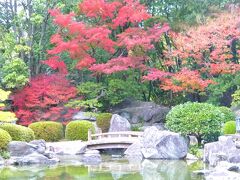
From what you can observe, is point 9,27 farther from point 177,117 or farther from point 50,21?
point 177,117

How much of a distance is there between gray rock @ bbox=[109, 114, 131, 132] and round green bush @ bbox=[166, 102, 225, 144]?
366 centimetres

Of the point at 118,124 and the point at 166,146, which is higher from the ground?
the point at 118,124

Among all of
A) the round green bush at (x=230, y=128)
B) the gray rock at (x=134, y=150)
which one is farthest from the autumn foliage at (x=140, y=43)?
the gray rock at (x=134, y=150)

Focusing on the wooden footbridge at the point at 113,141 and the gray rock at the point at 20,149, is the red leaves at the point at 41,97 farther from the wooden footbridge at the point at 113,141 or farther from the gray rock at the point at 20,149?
the gray rock at the point at 20,149

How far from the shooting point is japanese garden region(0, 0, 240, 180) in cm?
1758

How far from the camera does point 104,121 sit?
71.9 feet

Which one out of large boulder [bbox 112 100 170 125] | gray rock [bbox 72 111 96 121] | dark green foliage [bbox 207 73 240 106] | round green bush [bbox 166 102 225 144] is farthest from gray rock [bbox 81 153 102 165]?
dark green foliage [bbox 207 73 240 106]

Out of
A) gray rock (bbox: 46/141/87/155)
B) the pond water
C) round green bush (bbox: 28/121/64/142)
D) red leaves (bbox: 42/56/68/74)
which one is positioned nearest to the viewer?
the pond water

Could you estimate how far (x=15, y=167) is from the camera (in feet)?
46.0

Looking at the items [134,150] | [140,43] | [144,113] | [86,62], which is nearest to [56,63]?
[86,62]

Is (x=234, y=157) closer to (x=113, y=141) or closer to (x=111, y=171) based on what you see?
(x=111, y=171)

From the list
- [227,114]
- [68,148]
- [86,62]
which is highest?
[86,62]

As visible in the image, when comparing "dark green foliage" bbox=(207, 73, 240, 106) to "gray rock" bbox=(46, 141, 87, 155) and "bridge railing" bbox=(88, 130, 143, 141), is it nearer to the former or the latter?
"bridge railing" bbox=(88, 130, 143, 141)

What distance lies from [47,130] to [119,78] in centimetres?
532
